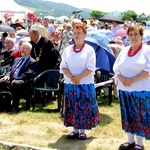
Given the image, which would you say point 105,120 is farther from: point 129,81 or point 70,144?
point 129,81

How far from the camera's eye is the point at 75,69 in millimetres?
5656

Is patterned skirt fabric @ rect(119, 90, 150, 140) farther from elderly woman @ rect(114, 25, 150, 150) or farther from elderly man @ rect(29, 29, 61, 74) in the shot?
elderly man @ rect(29, 29, 61, 74)

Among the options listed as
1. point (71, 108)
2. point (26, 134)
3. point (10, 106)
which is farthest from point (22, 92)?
point (71, 108)

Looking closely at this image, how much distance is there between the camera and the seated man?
25.6 feet

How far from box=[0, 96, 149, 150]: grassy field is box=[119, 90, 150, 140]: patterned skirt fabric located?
0.43m

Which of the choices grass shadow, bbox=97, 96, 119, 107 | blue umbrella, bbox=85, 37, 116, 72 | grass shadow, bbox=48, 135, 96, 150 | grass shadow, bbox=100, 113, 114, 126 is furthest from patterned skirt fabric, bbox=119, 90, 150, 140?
grass shadow, bbox=97, 96, 119, 107

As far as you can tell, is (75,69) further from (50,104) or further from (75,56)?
(50,104)

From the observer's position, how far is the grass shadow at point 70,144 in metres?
5.62

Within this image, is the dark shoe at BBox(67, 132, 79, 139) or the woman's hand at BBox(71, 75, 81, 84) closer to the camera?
the woman's hand at BBox(71, 75, 81, 84)

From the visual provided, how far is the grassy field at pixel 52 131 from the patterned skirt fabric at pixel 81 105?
29cm

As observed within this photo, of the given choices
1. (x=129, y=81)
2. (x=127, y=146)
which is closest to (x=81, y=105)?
(x=127, y=146)

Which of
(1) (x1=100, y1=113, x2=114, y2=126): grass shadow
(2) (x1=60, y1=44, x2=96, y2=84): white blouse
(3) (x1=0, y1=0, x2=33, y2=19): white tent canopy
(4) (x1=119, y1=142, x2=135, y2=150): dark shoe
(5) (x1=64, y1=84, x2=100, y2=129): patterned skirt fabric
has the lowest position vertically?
(1) (x1=100, y1=113, x2=114, y2=126): grass shadow

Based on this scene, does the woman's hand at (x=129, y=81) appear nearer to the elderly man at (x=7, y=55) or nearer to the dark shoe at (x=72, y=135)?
the dark shoe at (x=72, y=135)

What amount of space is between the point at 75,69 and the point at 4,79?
2751 mm
